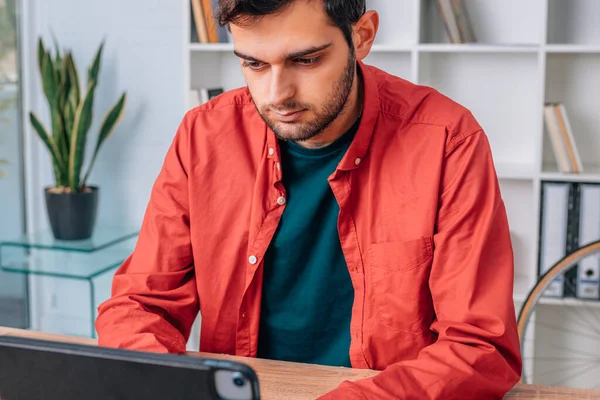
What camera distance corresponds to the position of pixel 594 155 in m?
2.80

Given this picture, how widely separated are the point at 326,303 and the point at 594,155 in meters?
1.60

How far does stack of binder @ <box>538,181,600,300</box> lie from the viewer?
2631mm

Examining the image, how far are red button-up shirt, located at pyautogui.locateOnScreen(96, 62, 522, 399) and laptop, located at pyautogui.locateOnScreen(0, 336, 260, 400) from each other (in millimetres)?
481

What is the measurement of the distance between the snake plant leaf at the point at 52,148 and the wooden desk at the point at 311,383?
197 cm

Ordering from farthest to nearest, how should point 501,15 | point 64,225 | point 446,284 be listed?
1. point 64,225
2. point 501,15
3. point 446,284

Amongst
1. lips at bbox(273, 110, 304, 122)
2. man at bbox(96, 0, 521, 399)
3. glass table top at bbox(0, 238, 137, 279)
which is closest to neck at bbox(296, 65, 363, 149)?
man at bbox(96, 0, 521, 399)

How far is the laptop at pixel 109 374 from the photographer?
2.54 feet

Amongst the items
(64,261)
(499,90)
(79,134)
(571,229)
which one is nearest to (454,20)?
(499,90)

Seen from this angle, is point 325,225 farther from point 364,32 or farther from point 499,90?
point 499,90

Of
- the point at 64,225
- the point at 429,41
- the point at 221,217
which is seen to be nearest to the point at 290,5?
the point at 221,217

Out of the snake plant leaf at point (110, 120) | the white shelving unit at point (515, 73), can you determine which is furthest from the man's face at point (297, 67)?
the snake plant leaf at point (110, 120)

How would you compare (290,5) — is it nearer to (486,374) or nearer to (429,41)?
(486,374)

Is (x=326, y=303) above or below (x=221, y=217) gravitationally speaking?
below

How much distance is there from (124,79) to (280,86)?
2046 mm
